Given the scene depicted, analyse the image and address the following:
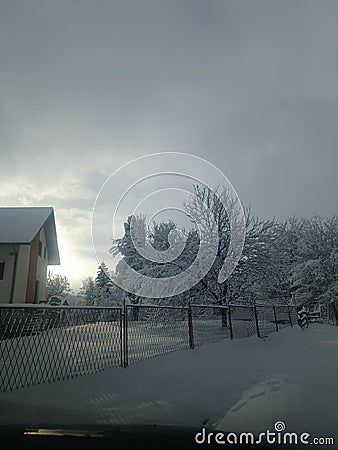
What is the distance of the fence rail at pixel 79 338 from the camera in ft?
15.0

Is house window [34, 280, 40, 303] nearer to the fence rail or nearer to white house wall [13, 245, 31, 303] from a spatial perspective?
white house wall [13, 245, 31, 303]

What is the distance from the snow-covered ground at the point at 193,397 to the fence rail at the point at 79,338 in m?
0.25

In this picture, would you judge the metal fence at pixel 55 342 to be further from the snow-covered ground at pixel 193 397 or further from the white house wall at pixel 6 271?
the white house wall at pixel 6 271

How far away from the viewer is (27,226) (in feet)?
53.5

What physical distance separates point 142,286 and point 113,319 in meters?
14.0

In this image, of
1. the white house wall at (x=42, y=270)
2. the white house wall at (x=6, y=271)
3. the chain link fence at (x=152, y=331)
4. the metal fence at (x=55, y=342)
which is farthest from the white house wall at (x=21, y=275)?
the metal fence at (x=55, y=342)

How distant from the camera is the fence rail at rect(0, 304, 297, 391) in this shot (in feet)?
15.0

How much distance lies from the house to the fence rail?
10423mm

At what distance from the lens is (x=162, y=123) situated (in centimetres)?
930

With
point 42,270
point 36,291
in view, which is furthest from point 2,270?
point 42,270

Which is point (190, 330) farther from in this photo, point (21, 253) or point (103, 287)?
point (103, 287)

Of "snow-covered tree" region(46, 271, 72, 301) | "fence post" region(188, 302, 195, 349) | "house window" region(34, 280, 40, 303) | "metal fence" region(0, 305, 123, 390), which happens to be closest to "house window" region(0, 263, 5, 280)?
"house window" region(34, 280, 40, 303)

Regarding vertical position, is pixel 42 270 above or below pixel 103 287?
below

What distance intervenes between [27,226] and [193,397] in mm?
14539
